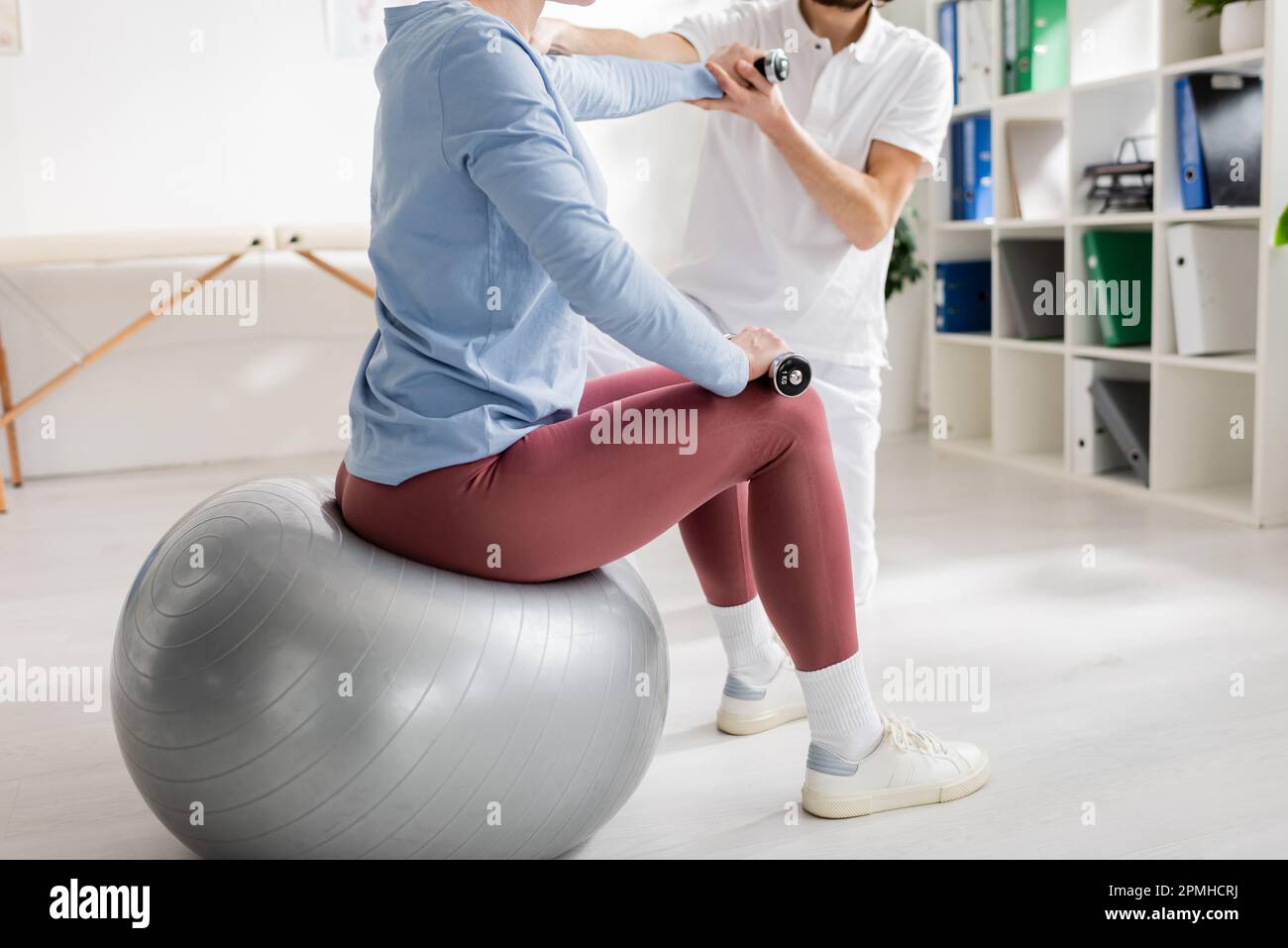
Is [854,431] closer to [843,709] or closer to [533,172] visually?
[843,709]

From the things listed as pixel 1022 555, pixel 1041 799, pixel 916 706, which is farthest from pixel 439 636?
pixel 1022 555

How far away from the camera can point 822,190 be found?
2096mm

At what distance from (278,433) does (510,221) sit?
315 cm

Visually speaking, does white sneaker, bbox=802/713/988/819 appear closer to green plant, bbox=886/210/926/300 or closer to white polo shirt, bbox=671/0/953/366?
white polo shirt, bbox=671/0/953/366

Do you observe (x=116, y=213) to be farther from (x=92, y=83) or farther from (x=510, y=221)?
(x=510, y=221)

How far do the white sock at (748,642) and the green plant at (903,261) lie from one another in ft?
8.06

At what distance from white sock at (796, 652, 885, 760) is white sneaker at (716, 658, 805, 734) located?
278mm

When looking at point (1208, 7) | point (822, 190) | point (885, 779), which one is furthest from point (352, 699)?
point (1208, 7)

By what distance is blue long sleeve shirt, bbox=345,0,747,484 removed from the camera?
1.22 metres

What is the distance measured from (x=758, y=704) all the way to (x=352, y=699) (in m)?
0.78

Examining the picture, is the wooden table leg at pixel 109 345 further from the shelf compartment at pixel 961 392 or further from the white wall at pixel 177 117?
the shelf compartment at pixel 961 392

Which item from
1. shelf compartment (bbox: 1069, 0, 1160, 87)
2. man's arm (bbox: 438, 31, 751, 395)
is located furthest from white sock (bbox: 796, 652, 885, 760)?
shelf compartment (bbox: 1069, 0, 1160, 87)

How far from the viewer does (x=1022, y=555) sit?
9.10 feet
